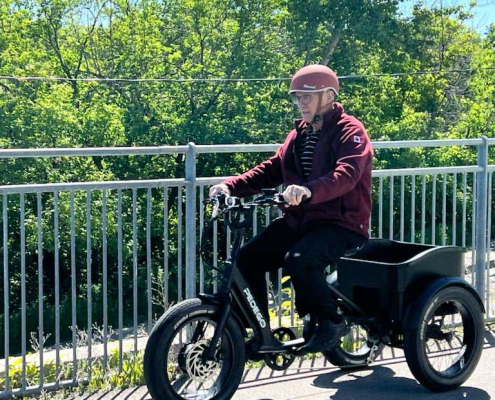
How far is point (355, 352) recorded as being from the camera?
5699mm

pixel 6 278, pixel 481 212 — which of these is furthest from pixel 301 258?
pixel 481 212

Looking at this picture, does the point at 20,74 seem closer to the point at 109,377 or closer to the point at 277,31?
the point at 277,31

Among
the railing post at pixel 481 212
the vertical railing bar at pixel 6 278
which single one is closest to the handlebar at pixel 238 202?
the vertical railing bar at pixel 6 278

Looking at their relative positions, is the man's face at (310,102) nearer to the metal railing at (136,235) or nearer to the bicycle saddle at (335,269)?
the metal railing at (136,235)

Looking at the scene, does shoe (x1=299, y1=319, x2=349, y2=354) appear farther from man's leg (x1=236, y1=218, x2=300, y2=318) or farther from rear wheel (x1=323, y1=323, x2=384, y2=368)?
rear wheel (x1=323, y1=323, x2=384, y2=368)

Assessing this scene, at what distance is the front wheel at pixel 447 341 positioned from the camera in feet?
16.4

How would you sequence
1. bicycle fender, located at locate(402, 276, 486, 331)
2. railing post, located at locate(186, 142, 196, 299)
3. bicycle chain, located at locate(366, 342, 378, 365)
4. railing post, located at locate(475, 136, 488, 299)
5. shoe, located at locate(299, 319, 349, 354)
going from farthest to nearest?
1. railing post, located at locate(475, 136, 488, 299)
2. bicycle chain, located at locate(366, 342, 378, 365)
3. railing post, located at locate(186, 142, 196, 299)
4. bicycle fender, located at locate(402, 276, 486, 331)
5. shoe, located at locate(299, 319, 349, 354)

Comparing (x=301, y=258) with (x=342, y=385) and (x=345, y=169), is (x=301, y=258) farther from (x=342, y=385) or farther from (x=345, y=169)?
(x=342, y=385)

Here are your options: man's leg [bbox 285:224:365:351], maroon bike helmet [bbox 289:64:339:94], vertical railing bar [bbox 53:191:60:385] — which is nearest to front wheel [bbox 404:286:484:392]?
man's leg [bbox 285:224:365:351]

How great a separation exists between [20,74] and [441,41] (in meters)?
18.7

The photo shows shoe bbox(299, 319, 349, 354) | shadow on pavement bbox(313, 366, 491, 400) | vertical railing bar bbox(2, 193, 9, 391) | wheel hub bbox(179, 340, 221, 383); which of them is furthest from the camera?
shadow on pavement bbox(313, 366, 491, 400)

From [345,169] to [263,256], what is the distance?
0.70m

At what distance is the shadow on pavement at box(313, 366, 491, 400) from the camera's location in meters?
5.11

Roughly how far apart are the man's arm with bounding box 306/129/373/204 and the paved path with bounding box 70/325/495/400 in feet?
4.29
